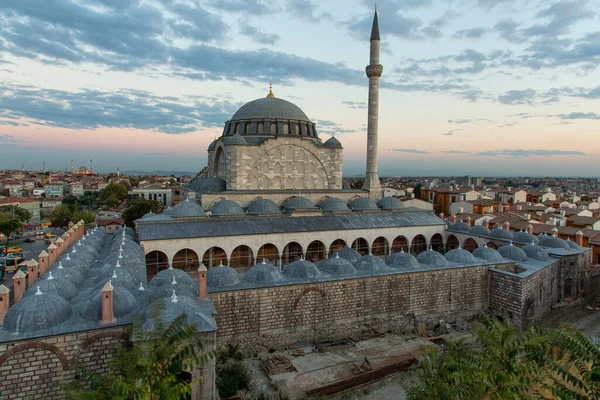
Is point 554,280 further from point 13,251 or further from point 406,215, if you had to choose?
point 13,251

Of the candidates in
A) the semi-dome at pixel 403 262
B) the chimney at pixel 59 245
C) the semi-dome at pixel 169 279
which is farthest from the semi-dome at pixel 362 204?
the chimney at pixel 59 245

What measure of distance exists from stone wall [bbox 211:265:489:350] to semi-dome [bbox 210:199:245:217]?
293 inches

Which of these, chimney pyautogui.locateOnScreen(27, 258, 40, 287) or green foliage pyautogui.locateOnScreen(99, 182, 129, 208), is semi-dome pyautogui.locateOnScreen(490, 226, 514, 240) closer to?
chimney pyautogui.locateOnScreen(27, 258, 40, 287)

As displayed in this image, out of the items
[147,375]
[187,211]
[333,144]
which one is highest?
[333,144]

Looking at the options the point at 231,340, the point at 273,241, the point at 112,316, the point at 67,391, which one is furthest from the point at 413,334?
the point at 67,391

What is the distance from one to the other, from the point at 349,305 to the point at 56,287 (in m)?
8.14

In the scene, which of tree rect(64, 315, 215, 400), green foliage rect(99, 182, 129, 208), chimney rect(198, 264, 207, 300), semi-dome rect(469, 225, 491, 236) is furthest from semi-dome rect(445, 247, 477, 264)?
green foliage rect(99, 182, 129, 208)

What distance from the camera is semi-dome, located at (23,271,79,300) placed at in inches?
352

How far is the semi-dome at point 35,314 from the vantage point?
755cm

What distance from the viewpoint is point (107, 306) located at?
26.3 feet

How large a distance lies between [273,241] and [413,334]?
280 inches

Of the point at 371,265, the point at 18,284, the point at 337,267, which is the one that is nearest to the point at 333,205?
the point at 371,265

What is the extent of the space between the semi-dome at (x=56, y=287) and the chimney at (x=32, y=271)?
39.5 inches

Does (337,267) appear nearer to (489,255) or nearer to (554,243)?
(489,255)
